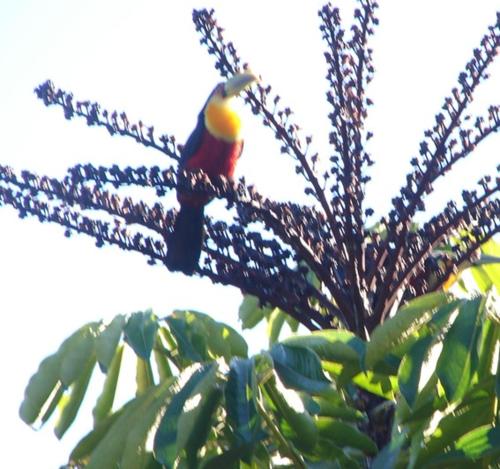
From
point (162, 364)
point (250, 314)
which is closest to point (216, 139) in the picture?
point (250, 314)

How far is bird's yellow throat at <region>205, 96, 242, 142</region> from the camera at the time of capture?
14.3 ft

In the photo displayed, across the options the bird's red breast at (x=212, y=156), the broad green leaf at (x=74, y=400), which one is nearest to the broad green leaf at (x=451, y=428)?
the broad green leaf at (x=74, y=400)

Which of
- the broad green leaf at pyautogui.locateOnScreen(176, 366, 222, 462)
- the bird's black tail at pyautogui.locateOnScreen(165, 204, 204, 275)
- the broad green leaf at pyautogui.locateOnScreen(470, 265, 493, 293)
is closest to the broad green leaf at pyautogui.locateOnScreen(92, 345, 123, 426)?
the bird's black tail at pyautogui.locateOnScreen(165, 204, 204, 275)

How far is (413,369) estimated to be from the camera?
1.71 meters

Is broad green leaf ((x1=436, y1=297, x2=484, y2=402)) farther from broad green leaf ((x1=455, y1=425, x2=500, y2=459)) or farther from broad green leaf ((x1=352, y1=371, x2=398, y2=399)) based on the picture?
broad green leaf ((x1=352, y1=371, x2=398, y2=399))

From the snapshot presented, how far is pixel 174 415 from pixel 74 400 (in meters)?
0.54

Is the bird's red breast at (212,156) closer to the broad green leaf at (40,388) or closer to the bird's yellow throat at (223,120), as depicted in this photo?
the bird's yellow throat at (223,120)

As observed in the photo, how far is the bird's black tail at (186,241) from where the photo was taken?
99.4 inches

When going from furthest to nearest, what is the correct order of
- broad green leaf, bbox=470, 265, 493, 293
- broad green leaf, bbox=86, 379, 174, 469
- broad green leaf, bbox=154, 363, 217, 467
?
1. broad green leaf, bbox=470, 265, 493, 293
2. broad green leaf, bbox=86, 379, 174, 469
3. broad green leaf, bbox=154, 363, 217, 467

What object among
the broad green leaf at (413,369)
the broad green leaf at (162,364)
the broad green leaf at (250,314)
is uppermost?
the broad green leaf at (250,314)

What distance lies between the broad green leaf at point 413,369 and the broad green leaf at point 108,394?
0.75m

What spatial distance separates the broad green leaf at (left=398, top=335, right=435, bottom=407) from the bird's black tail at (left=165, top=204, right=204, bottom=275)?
2.49ft

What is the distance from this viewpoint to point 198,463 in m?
1.75

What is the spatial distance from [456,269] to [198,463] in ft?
2.84
